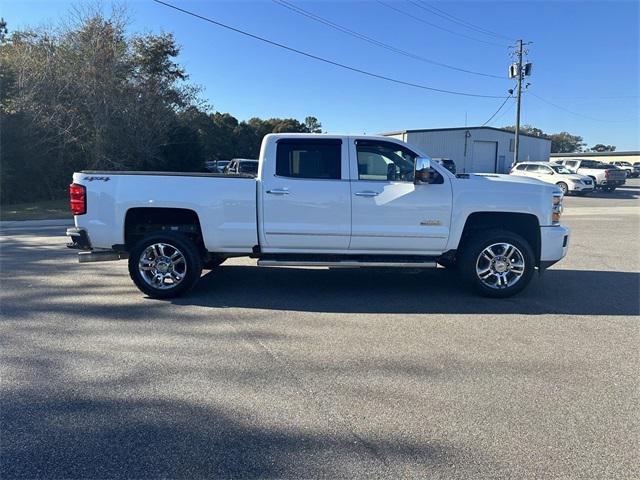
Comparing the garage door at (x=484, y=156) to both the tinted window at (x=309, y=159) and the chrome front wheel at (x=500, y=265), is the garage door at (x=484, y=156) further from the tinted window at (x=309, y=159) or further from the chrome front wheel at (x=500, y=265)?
the tinted window at (x=309, y=159)

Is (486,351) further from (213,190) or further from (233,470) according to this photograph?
(213,190)

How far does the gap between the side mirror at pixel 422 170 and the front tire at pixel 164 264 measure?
2952 millimetres

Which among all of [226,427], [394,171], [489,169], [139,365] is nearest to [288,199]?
[394,171]

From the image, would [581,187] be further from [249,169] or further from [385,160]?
[385,160]

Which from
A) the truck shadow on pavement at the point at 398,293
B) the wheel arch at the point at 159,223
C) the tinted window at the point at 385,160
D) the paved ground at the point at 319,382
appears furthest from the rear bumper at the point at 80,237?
the tinted window at the point at 385,160

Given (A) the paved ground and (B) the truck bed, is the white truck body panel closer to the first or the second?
(B) the truck bed

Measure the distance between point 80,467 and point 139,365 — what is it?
4.61ft

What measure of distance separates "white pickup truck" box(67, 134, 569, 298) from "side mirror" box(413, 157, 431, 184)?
46 mm

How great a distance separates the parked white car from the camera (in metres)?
26.3

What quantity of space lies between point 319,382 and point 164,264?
3.12 m

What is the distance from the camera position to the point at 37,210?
59.3 ft

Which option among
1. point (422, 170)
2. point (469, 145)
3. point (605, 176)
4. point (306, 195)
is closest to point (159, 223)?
point (306, 195)

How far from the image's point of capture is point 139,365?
13.5 feet

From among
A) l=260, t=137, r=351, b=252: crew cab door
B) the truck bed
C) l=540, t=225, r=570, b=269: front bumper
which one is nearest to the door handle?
l=260, t=137, r=351, b=252: crew cab door
